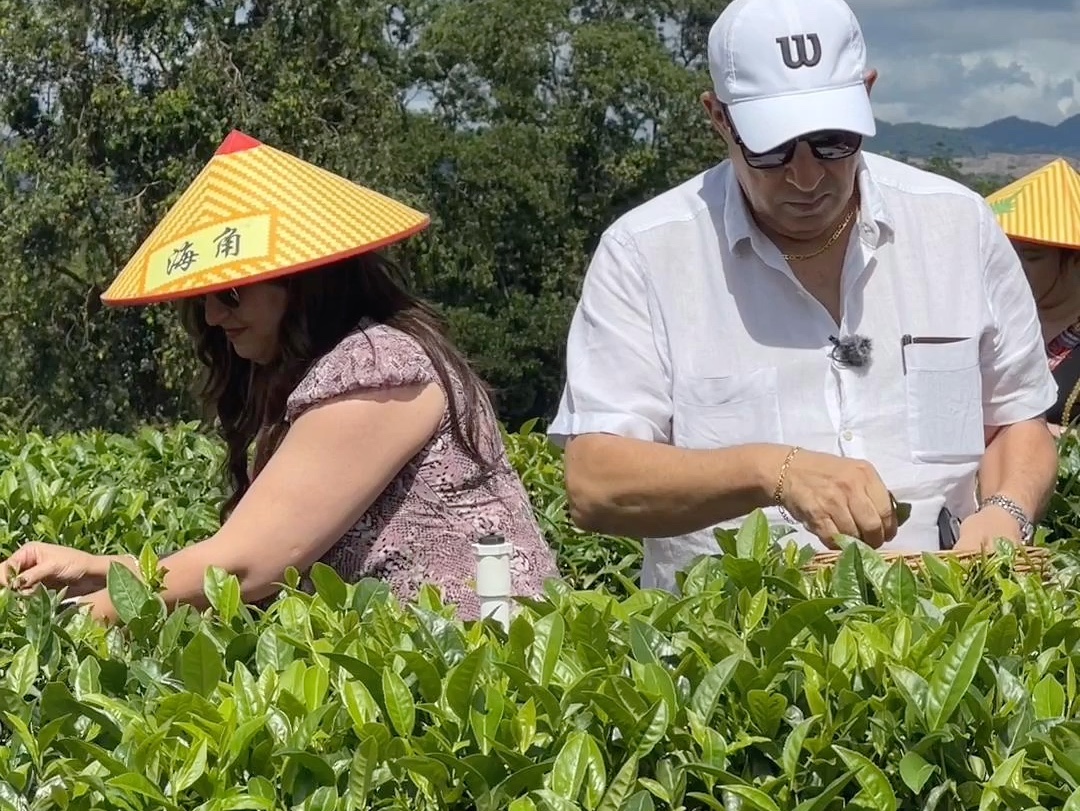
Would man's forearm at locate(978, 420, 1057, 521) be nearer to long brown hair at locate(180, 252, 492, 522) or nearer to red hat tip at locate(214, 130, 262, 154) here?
long brown hair at locate(180, 252, 492, 522)

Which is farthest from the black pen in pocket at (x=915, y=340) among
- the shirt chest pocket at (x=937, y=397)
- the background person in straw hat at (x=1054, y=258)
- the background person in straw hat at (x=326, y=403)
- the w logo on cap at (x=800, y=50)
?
the background person in straw hat at (x=1054, y=258)

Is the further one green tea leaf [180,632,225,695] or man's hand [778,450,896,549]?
man's hand [778,450,896,549]

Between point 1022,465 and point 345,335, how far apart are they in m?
1.34

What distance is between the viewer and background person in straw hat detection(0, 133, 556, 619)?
9.53 feet

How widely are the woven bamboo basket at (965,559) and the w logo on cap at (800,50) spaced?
863 millimetres

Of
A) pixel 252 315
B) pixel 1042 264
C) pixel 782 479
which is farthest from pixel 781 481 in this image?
pixel 1042 264

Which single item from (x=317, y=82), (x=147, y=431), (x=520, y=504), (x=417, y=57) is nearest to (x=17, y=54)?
(x=317, y=82)

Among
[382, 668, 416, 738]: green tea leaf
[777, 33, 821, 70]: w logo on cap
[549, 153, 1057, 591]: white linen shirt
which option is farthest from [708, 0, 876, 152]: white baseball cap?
[382, 668, 416, 738]: green tea leaf

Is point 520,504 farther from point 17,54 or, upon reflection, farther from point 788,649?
point 17,54

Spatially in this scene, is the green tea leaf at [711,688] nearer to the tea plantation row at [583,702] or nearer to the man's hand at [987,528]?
the tea plantation row at [583,702]

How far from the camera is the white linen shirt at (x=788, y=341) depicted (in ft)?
9.54

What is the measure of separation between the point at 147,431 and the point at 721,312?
3.21m

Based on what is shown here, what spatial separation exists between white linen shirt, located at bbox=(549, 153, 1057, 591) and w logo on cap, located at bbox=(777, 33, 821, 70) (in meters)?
0.26

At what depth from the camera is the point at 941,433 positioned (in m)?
2.95
